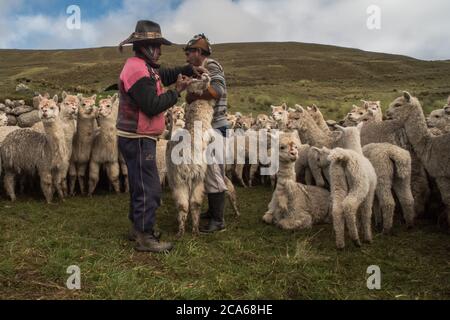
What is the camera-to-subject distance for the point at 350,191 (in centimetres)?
→ 607

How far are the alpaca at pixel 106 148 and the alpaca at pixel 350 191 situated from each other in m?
5.13

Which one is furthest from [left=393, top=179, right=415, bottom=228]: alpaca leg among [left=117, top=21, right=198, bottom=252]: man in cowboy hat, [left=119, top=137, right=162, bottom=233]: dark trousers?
[left=119, top=137, right=162, bottom=233]: dark trousers

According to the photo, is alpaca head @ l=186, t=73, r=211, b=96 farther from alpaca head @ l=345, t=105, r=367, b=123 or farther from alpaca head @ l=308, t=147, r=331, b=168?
alpaca head @ l=345, t=105, r=367, b=123

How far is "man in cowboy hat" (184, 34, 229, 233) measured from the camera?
6660 millimetres

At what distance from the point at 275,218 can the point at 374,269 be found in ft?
8.41

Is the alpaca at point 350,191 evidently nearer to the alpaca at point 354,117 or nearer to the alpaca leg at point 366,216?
the alpaca leg at point 366,216

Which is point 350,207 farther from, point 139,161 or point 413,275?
point 139,161

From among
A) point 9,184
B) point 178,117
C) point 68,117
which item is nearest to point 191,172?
point 68,117

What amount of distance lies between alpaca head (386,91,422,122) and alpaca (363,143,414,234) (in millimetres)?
1067

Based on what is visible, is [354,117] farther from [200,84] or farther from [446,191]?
[200,84]

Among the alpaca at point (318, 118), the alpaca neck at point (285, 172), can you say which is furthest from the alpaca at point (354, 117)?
the alpaca neck at point (285, 172)

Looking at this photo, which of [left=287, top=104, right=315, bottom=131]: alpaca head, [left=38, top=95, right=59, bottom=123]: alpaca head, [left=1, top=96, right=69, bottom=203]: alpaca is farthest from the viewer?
[left=287, top=104, right=315, bottom=131]: alpaca head

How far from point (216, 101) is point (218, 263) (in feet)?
8.40
